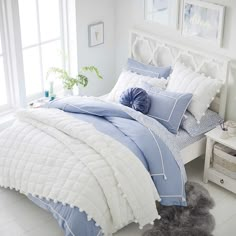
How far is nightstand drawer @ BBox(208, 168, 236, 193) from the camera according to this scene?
181 inches

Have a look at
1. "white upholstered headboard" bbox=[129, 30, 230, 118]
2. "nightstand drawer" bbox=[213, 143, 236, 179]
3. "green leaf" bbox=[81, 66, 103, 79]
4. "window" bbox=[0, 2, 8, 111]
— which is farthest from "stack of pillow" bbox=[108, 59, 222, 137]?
"window" bbox=[0, 2, 8, 111]

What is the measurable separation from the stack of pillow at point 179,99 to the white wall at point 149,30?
0.23 m

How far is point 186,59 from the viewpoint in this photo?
5055 mm

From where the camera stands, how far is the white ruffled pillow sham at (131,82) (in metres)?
4.96

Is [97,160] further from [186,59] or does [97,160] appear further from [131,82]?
[186,59]

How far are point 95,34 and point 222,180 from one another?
6.75 ft

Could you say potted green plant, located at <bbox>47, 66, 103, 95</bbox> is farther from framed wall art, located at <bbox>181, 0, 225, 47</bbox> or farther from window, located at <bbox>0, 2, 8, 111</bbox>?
framed wall art, located at <bbox>181, 0, 225, 47</bbox>

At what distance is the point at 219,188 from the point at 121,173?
1.20 m

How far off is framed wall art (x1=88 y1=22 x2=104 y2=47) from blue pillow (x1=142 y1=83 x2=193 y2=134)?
1.21 metres

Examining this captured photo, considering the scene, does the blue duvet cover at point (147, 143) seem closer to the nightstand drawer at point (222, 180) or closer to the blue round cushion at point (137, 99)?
the blue round cushion at point (137, 99)

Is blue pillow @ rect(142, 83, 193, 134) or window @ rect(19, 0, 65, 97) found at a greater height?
window @ rect(19, 0, 65, 97)

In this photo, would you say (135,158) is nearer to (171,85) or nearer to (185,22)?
(171,85)

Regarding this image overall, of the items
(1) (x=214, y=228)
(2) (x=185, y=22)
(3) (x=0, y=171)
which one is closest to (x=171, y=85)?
(2) (x=185, y=22)

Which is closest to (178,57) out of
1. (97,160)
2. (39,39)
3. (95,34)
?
(95,34)
